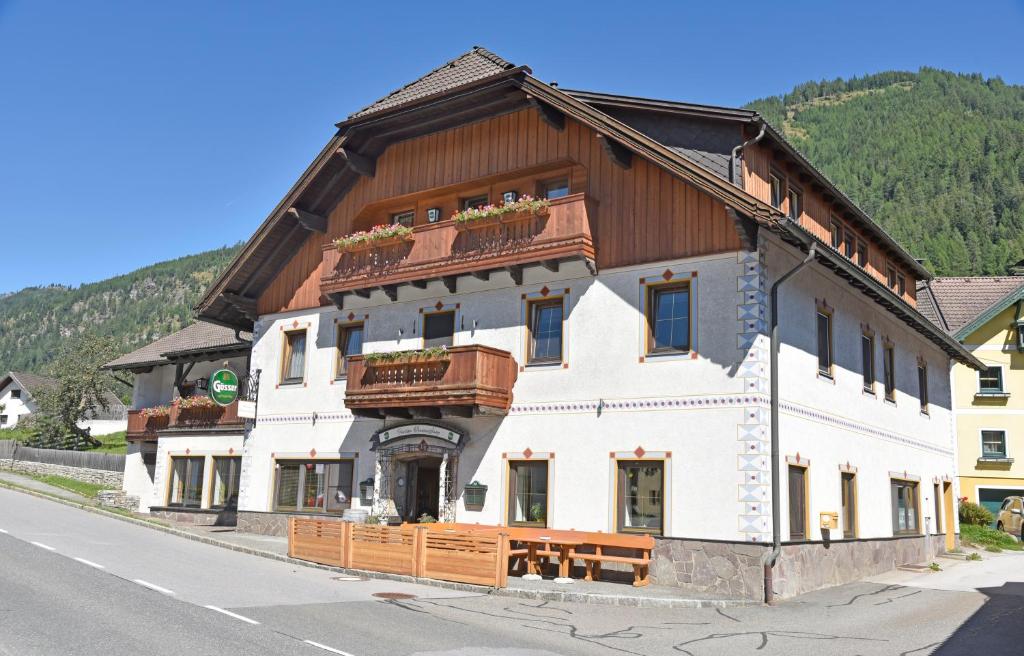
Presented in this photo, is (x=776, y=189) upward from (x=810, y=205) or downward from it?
downward

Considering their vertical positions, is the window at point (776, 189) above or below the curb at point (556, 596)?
above

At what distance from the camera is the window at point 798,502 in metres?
18.7

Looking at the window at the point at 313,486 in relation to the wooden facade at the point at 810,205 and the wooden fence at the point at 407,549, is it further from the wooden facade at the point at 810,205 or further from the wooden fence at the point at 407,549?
the wooden facade at the point at 810,205

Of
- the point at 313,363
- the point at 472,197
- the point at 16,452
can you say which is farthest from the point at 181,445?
the point at 16,452

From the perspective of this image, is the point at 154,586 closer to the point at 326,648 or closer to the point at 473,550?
the point at 326,648

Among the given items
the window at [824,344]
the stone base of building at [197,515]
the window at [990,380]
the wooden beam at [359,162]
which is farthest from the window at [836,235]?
the window at [990,380]

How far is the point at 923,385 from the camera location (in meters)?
28.5

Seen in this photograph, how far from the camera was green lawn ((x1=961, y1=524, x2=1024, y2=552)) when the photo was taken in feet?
106

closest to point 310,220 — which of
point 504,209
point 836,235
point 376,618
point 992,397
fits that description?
point 504,209

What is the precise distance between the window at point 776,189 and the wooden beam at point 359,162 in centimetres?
1060

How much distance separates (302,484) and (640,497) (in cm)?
1062

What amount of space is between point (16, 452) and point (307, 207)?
4177 centimetres

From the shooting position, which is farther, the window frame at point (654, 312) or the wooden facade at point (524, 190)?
the wooden facade at point (524, 190)

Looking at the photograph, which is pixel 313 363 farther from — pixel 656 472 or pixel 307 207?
pixel 656 472
